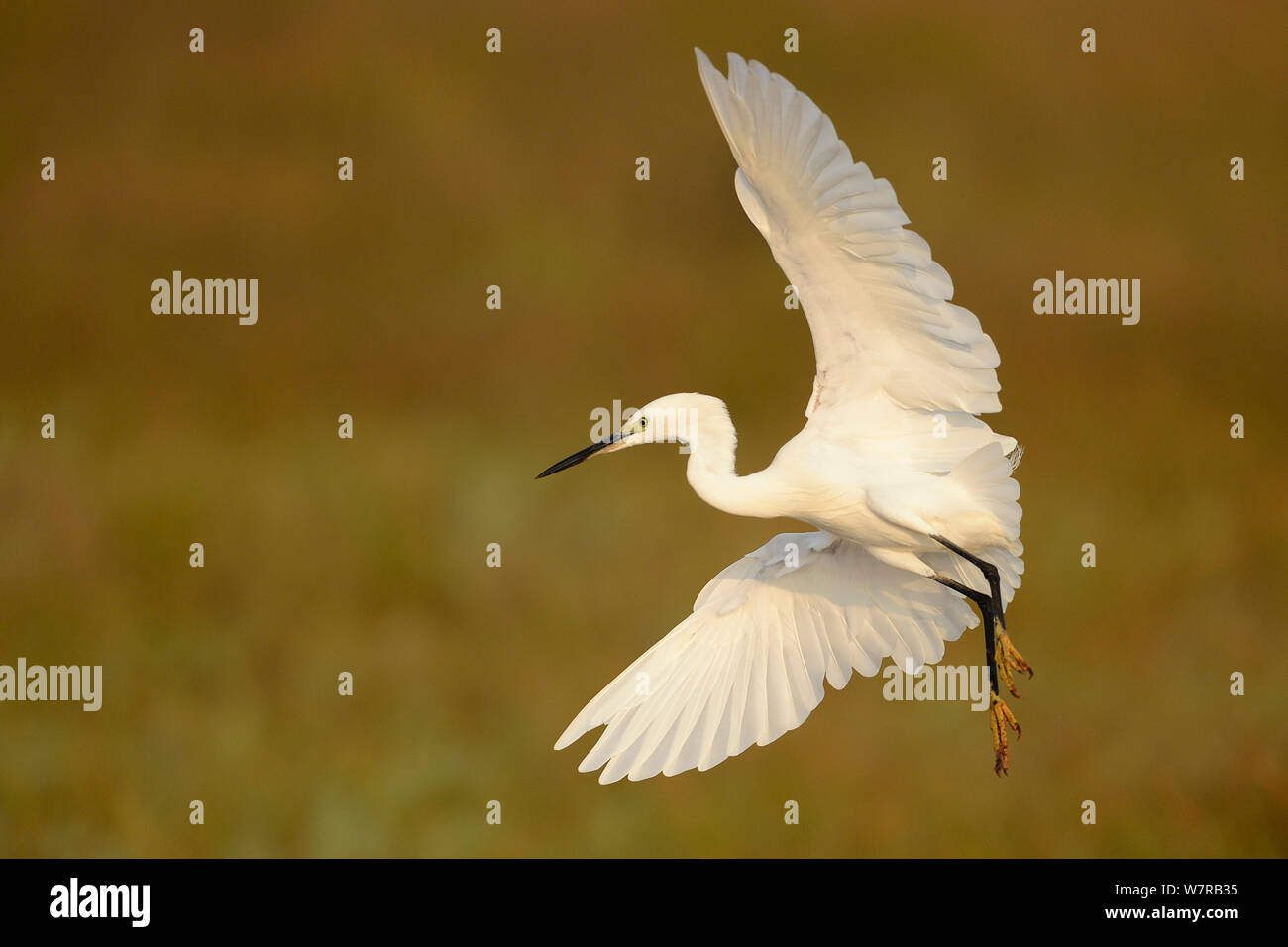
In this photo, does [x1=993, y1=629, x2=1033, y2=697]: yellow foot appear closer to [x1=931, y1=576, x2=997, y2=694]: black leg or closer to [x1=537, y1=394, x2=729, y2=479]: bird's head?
[x1=931, y1=576, x2=997, y2=694]: black leg

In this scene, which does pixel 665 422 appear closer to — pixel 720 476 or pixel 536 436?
pixel 720 476

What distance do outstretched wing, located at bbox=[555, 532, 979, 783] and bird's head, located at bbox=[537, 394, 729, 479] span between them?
2.07ft

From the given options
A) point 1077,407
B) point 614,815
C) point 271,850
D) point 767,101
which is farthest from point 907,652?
point 1077,407

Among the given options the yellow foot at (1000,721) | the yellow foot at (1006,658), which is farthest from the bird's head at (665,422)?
the yellow foot at (1000,721)

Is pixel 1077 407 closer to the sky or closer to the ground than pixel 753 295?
closer to the ground

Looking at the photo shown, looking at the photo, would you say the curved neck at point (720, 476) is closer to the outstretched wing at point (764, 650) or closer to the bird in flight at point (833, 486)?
the bird in flight at point (833, 486)

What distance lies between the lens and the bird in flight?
547 cm

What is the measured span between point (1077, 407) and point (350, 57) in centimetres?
730

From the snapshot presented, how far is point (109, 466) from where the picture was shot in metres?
15.8

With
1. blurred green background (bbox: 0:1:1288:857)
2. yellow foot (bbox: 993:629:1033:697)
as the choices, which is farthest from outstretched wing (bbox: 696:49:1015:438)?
blurred green background (bbox: 0:1:1288:857)

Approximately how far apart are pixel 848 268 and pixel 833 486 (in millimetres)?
756

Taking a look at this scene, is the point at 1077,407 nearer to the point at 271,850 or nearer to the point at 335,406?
the point at 335,406

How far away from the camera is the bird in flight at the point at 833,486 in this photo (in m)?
5.47

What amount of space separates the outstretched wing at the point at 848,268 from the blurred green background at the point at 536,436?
7772 millimetres
